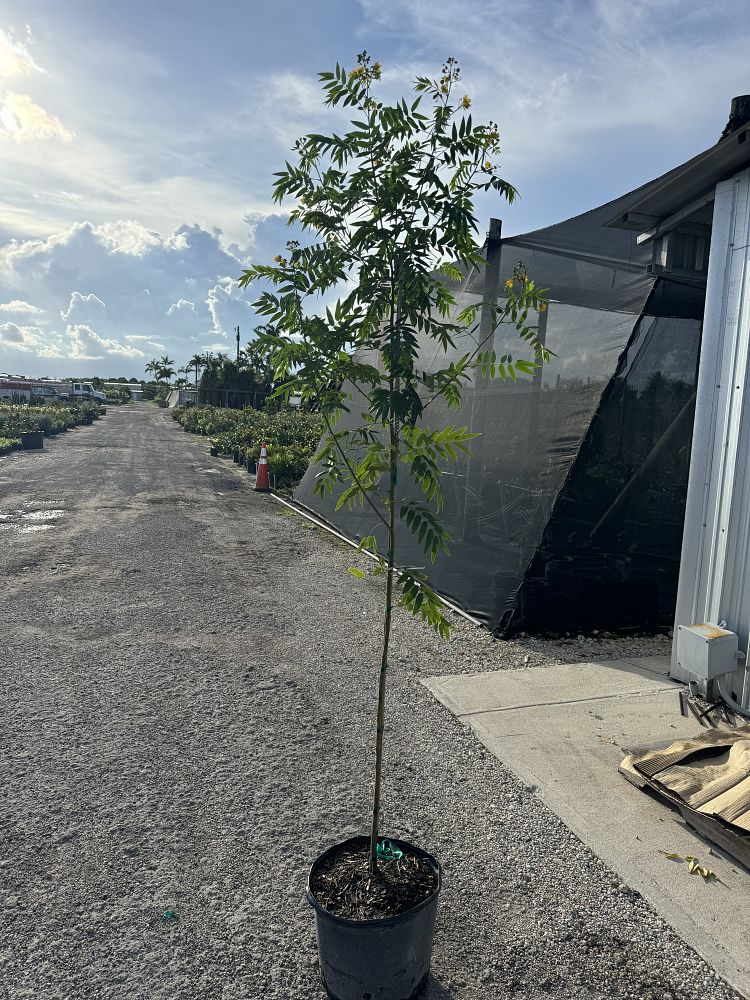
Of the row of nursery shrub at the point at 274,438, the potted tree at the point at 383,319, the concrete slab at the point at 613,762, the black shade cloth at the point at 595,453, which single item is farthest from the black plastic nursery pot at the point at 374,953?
the black shade cloth at the point at 595,453

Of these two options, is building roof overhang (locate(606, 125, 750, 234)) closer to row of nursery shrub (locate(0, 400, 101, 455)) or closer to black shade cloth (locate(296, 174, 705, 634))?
black shade cloth (locate(296, 174, 705, 634))

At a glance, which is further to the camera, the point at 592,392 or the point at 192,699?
the point at 592,392

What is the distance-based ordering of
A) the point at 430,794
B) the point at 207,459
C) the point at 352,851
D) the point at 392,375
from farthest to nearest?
the point at 207,459 → the point at 430,794 → the point at 352,851 → the point at 392,375

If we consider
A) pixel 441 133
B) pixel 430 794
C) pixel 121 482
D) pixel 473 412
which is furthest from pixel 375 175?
pixel 121 482

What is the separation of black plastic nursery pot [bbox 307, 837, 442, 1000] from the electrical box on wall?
2.89 m

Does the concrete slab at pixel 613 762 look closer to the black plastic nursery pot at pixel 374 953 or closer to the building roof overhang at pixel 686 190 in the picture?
the black plastic nursery pot at pixel 374 953

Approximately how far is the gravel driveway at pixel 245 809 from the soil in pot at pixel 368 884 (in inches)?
12.4

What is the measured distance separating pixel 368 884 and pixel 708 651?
2.98 metres

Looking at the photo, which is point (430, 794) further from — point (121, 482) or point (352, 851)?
point (121, 482)

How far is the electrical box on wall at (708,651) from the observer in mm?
4434

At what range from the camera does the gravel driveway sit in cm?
247

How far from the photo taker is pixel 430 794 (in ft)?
11.8

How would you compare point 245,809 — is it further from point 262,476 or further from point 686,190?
point 262,476

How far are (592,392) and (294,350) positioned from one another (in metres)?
4.31
